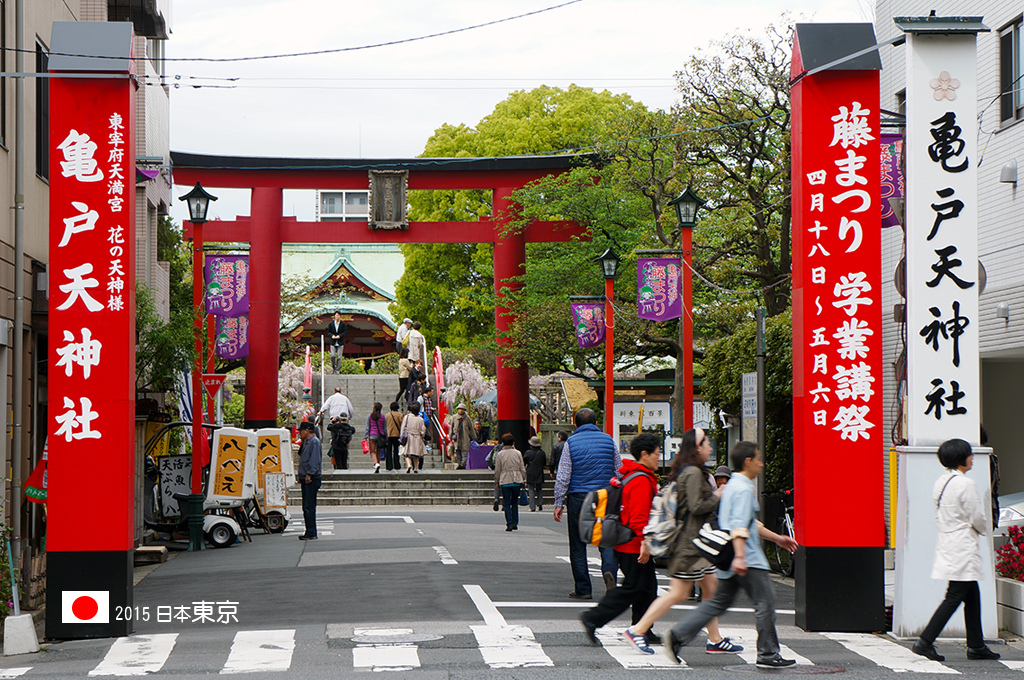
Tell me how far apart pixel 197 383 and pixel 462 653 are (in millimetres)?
11356

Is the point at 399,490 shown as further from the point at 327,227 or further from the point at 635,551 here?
the point at 635,551

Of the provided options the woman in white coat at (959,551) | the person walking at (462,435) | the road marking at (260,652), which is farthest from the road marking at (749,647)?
the person walking at (462,435)

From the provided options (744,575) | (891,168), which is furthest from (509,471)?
(744,575)

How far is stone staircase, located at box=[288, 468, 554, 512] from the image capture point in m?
28.3

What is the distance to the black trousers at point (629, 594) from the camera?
8859 mm

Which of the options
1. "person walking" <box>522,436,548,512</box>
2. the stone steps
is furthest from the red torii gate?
"person walking" <box>522,436,548,512</box>

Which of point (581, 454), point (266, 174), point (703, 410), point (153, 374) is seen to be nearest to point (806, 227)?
point (581, 454)

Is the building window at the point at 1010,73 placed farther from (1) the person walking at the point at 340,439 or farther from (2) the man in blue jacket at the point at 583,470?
(1) the person walking at the point at 340,439

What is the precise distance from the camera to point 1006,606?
988cm

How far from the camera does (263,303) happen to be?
100 ft

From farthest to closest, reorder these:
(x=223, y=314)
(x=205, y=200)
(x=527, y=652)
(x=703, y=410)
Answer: (x=703, y=410) → (x=223, y=314) → (x=205, y=200) → (x=527, y=652)

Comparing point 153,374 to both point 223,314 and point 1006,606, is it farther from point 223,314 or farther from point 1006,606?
point 1006,606

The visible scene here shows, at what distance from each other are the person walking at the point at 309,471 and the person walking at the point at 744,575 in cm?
1041

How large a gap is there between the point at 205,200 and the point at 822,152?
12.0m
